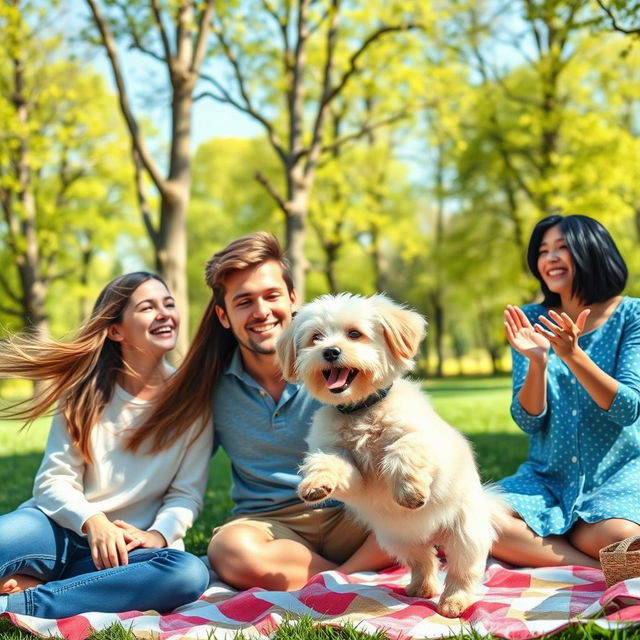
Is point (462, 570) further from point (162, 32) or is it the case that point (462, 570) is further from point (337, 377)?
point (162, 32)

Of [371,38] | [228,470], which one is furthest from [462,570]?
[371,38]

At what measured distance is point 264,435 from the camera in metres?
3.94

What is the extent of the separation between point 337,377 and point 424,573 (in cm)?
105

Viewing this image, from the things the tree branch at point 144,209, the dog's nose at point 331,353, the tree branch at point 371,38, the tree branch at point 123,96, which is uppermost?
the tree branch at point 371,38

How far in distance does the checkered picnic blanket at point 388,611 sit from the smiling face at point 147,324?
129 centimetres

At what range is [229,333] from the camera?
4188mm

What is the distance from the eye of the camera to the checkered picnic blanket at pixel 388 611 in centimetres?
277

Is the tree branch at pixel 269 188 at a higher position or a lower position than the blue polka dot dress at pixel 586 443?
higher

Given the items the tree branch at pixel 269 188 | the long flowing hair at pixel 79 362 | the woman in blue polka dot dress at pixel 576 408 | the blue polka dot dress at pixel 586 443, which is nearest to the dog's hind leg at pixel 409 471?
the woman in blue polka dot dress at pixel 576 408

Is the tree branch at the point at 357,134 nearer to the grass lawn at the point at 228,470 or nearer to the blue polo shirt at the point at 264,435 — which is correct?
the grass lawn at the point at 228,470

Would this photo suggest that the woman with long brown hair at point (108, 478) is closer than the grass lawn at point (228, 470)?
No

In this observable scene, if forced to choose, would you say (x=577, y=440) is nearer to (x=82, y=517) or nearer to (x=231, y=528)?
(x=231, y=528)

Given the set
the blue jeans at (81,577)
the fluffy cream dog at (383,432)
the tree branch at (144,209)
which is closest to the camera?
the fluffy cream dog at (383,432)

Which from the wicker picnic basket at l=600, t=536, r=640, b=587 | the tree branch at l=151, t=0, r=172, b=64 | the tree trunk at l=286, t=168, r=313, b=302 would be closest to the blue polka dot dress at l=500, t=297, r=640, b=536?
the wicker picnic basket at l=600, t=536, r=640, b=587
